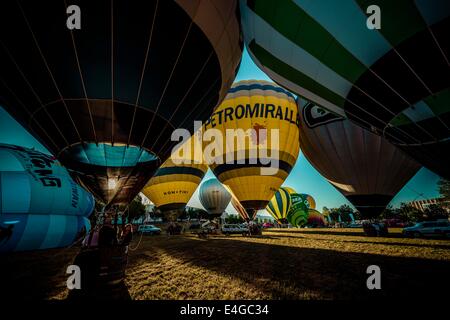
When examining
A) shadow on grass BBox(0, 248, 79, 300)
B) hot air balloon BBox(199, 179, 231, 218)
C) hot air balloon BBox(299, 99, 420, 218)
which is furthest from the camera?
hot air balloon BBox(199, 179, 231, 218)

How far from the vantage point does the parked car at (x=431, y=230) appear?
34.6 feet

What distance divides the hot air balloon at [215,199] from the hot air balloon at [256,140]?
15.1 metres

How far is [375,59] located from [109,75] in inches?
176

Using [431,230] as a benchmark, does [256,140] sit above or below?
above

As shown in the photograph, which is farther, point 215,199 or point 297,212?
point 297,212

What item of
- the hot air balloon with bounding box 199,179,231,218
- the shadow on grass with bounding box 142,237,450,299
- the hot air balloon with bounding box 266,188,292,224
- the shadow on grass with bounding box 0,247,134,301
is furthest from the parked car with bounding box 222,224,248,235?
the shadow on grass with bounding box 0,247,134,301

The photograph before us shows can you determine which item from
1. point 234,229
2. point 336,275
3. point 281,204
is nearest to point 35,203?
point 336,275

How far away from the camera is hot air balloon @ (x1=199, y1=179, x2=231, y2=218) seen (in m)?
26.2

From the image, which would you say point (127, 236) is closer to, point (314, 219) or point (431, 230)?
point (431, 230)

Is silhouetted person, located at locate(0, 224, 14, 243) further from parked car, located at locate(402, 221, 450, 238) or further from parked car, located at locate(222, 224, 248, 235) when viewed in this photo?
parked car, located at locate(402, 221, 450, 238)

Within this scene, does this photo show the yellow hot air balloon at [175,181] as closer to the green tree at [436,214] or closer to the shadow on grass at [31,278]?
the shadow on grass at [31,278]

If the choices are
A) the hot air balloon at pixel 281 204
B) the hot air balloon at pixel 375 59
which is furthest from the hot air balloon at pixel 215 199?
the hot air balloon at pixel 375 59

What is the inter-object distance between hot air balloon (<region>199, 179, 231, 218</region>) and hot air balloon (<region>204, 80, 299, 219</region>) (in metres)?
15.1

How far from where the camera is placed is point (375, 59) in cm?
356
